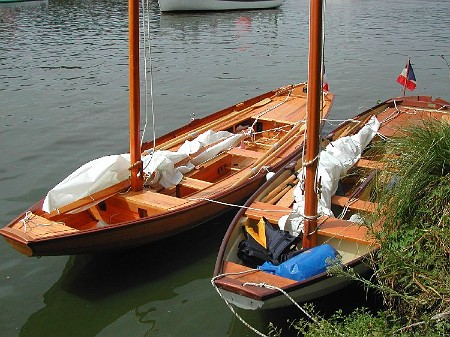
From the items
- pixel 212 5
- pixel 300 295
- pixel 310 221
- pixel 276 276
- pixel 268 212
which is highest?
pixel 212 5

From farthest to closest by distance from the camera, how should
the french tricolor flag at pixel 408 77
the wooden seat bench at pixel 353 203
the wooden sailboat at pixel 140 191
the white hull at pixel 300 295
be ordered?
1. the french tricolor flag at pixel 408 77
2. the wooden seat bench at pixel 353 203
3. the wooden sailboat at pixel 140 191
4. the white hull at pixel 300 295

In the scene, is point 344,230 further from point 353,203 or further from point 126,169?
point 126,169

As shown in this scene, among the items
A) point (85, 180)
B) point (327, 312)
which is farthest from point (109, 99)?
point (327, 312)

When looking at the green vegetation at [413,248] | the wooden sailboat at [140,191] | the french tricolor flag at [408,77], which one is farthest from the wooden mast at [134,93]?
the french tricolor flag at [408,77]

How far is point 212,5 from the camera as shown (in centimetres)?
4428

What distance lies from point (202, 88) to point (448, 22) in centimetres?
2331

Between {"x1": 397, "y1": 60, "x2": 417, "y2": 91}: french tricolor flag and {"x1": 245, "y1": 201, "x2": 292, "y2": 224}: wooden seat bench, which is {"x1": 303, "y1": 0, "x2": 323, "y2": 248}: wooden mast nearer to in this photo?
{"x1": 245, "y1": 201, "x2": 292, "y2": 224}: wooden seat bench

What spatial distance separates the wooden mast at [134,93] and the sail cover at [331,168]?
7.98 feet

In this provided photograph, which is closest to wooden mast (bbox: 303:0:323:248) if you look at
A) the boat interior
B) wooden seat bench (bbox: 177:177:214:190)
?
the boat interior

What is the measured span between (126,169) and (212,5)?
1503 inches

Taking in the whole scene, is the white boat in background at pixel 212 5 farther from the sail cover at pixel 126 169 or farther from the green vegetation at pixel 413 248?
the green vegetation at pixel 413 248

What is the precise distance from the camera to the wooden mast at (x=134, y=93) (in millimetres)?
7754

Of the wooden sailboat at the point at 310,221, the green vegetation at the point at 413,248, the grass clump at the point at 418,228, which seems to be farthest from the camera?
the wooden sailboat at the point at 310,221

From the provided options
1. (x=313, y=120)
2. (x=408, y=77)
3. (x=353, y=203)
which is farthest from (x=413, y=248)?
(x=408, y=77)
